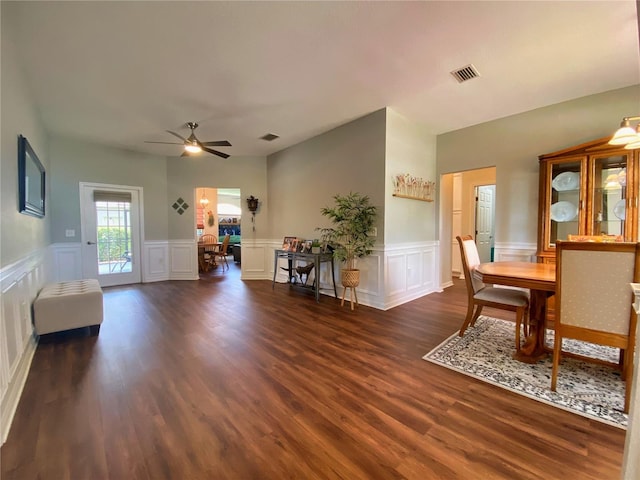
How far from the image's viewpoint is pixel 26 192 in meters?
2.63

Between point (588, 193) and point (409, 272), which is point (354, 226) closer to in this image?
point (409, 272)

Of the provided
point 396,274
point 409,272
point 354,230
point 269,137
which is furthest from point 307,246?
point 269,137

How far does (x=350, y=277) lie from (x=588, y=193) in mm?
3102

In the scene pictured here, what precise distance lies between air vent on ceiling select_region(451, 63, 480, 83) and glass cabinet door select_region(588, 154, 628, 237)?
1814mm

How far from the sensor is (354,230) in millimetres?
4059

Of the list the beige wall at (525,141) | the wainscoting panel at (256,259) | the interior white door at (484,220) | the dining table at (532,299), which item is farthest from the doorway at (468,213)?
the wainscoting panel at (256,259)

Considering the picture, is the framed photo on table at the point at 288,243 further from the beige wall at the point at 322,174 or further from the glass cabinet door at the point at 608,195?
the glass cabinet door at the point at 608,195

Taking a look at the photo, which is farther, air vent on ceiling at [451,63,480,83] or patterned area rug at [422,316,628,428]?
air vent on ceiling at [451,63,480,83]

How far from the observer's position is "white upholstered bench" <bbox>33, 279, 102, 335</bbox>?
277 cm

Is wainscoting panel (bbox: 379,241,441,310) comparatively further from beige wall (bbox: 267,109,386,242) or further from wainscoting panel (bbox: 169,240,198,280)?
wainscoting panel (bbox: 169,240,198,280)

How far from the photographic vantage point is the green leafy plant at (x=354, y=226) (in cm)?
402

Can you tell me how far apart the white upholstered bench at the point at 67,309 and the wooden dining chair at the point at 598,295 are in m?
4.35

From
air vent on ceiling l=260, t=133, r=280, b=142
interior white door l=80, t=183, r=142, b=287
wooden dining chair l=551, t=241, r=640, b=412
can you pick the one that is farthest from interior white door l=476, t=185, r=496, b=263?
interior white door l=80, t=183, r=142, b=287

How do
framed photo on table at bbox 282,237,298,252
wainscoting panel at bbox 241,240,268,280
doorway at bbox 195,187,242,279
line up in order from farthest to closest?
doorway at bbox 195,187,242,279 → wainscoting panel at bbox 241,240,268,280 → framed photo on table at bbox 282,237,298,252
